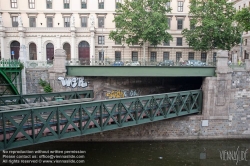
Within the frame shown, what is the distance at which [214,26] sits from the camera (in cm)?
2981

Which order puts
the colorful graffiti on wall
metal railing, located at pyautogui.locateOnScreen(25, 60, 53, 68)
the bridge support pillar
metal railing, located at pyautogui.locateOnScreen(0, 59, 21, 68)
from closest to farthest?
metal railing, located at pyautogui.locateOnScreen(0, 59, 21, 68) → the bridge support pillar → metal railing, located at pyautogui.locateOnScreen(25, 60, 53, 68) → the colorful graffiti on wall

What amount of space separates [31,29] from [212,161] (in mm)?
32731

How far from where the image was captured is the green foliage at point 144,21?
101ft

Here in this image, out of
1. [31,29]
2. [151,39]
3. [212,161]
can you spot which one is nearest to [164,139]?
[212,161]

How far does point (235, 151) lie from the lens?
17.8 meters

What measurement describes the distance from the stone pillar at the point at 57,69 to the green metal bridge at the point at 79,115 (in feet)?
6.27

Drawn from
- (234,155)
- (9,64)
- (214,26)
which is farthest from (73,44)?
(234,155)

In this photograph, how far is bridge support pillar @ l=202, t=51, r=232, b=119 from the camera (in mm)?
19547

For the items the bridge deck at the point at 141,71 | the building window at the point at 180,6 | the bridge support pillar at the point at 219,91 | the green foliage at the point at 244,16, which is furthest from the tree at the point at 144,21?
the bridge support pillar at the point at 219,91

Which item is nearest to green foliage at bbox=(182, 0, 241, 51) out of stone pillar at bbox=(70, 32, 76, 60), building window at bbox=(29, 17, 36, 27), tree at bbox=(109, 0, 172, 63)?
tree at bbox=(109, 0, 172, 63)

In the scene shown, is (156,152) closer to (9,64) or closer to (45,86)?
(45,86)

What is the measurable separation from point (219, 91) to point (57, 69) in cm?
1475

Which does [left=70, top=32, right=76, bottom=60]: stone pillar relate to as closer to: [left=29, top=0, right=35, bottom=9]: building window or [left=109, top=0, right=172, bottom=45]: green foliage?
[left=109, top=0, right=172, bottom=45]: green foliage

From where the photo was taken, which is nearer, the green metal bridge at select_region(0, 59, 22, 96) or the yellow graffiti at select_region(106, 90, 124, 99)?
the green metal bridge at select_region(0, 59, 22, 96)
